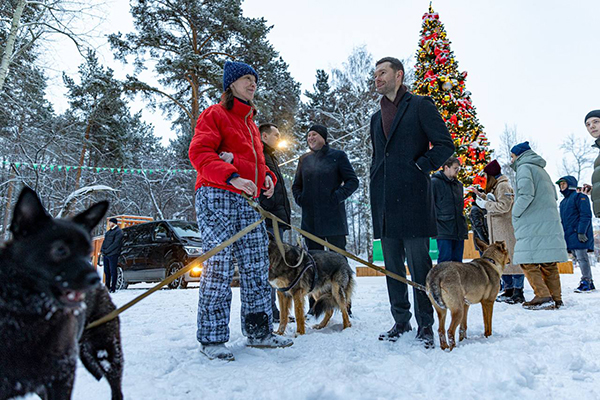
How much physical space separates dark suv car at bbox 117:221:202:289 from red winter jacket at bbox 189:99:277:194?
24.8 ft

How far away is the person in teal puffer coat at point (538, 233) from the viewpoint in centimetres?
475

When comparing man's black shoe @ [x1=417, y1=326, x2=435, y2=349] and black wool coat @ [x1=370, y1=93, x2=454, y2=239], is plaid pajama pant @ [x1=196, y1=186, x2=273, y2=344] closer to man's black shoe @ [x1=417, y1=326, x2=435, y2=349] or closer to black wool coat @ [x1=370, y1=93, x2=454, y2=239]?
black wool coat @ [x1=370, y1=93, x2=454, y2=239]

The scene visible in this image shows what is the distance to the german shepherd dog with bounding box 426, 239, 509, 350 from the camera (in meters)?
2.89

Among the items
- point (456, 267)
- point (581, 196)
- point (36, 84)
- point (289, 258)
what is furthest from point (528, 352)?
point (36, 84)

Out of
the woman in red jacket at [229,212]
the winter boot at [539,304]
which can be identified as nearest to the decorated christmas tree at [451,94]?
the winter boot at [539,304]

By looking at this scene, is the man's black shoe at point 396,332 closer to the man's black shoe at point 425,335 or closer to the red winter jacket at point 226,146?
the man's black shoe at point 425,335

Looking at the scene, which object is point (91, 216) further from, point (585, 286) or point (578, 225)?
point (578, 225)

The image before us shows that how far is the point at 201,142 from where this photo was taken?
2.70m

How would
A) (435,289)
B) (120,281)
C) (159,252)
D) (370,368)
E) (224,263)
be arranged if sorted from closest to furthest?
(370,368) → (224,263) → (435,289) → (159,252) → (120,281)

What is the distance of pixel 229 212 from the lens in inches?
112

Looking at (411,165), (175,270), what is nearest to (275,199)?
(411,165)

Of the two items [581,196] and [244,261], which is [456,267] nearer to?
[244,261]

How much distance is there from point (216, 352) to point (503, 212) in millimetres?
4787

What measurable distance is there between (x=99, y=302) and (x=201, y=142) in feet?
5.10
